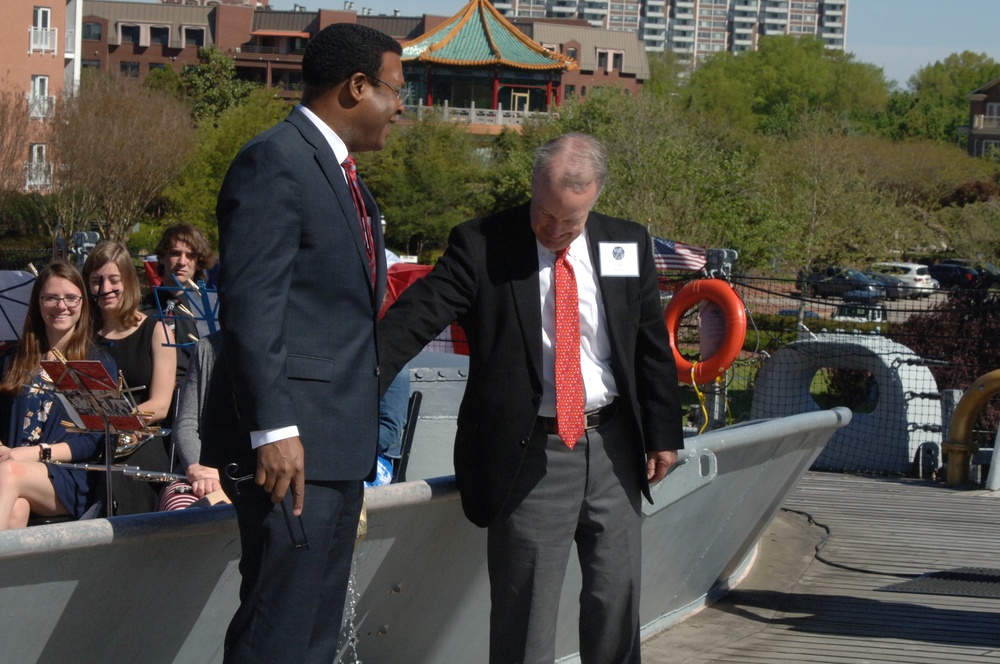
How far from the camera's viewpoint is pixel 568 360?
3.40 metres

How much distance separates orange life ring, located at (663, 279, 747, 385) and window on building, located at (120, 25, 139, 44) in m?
84.3

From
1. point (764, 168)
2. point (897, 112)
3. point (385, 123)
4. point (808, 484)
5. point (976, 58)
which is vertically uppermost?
point (976, 58)

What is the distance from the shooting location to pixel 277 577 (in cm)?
269

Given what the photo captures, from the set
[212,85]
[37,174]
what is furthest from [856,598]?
[212,85]

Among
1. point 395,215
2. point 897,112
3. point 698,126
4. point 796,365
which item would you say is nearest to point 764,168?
point 698,126

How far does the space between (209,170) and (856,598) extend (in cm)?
3418

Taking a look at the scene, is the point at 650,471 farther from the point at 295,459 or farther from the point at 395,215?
the point at 395,215

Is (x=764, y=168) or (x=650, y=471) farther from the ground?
(x=764, y=168)

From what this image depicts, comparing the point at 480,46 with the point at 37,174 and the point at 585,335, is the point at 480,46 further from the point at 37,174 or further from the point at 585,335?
the point at 585,335

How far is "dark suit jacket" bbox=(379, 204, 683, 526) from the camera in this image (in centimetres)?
337

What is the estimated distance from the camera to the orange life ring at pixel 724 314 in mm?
6902

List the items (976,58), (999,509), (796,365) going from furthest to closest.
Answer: (976,58) < (796,365) < (999,509)

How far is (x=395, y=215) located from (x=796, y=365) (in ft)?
111

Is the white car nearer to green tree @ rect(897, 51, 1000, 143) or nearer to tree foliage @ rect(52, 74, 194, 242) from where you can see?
tree foliage @ rect(52, 74, 194, 242)
